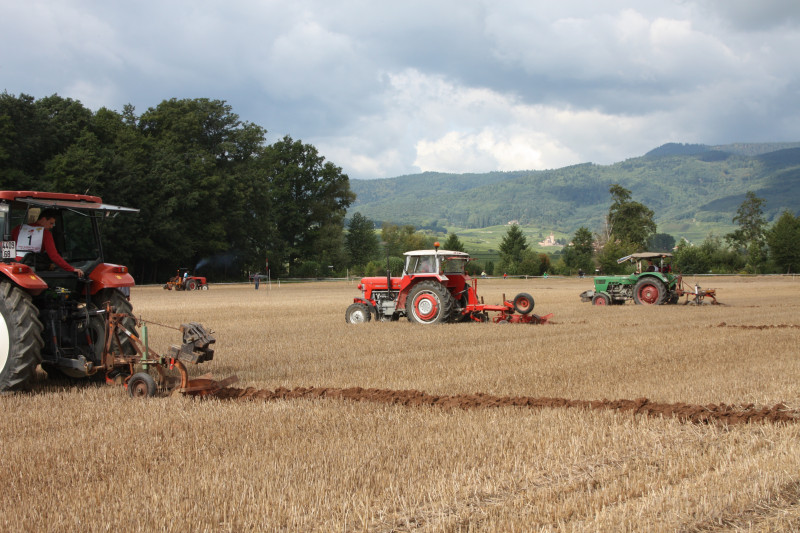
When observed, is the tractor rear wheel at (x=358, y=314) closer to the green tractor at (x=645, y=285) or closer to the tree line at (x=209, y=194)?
the green tractor at (x=645, y=285)

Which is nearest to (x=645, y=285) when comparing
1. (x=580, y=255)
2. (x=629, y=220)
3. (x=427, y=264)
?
(x=427, y=264)

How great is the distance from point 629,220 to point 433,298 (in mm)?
87962

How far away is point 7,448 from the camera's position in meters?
5.62

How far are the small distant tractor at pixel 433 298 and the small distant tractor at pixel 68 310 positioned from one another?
8907mm

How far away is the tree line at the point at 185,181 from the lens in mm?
45184

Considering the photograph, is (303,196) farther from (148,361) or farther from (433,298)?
(148,361)

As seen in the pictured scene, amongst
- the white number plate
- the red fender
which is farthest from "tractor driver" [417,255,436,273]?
the white number plate

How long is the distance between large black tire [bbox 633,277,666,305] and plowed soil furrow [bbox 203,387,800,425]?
720 inches

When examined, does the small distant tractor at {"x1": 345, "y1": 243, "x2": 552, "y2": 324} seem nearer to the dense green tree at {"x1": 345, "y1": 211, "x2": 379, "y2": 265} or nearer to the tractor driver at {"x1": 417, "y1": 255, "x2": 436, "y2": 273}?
the tractor driver at {"x1": 417, "y1": 255, "x2": 436, "y2": 273}

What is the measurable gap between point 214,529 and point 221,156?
203ft

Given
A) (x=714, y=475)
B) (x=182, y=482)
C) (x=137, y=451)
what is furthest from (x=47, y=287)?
(x=714, y=475)

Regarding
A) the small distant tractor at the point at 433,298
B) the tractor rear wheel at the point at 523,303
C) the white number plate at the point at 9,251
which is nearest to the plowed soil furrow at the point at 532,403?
the white number plate at the point at 9,251

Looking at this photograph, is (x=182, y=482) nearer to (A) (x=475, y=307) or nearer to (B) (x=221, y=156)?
(A) (x=475, y=307)

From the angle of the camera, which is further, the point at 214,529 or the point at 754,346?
the point at 754,346
